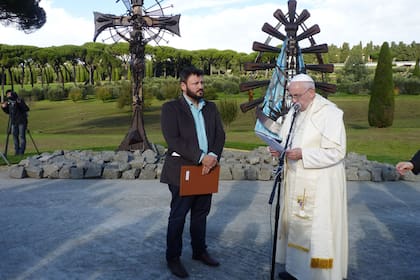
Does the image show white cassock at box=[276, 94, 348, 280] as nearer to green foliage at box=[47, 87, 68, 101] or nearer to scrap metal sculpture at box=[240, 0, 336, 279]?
scrap metal sculpture at box=[240, 0, 336, 279]

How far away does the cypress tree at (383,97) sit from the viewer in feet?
73.3

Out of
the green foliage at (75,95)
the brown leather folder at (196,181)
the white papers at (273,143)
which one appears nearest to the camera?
the white papers at (273,143)

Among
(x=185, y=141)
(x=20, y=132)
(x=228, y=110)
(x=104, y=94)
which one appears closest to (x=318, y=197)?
(x=185, y=141)

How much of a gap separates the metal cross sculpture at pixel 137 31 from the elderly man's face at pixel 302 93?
7832 millimetres

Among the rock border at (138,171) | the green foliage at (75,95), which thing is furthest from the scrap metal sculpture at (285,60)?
the green foliage at (75,95)

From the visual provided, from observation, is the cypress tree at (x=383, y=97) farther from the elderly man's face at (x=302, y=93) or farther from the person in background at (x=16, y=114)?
the elderly man's face at (x=302, y=93)

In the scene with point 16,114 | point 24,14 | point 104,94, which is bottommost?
point 104,94

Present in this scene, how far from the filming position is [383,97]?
892 inches

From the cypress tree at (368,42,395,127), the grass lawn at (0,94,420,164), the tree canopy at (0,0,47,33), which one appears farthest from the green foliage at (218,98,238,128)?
the tree canopy at (0,0,47,33)

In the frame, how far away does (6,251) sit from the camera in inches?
188

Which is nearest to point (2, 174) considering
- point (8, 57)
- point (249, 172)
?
point (249, 172)

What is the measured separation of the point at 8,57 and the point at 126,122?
1016 inches

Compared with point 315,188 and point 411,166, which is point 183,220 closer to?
point 315,188

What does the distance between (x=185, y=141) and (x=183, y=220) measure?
0.68 meters
